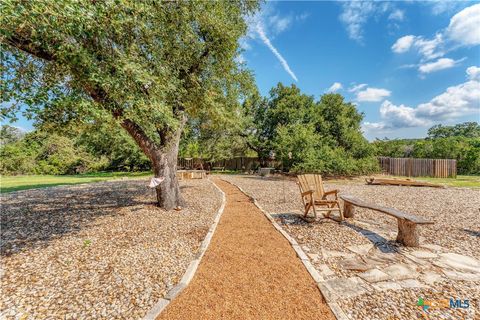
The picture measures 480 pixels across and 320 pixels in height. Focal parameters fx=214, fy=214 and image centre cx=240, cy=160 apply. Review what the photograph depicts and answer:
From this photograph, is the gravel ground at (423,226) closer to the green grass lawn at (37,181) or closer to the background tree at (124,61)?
the background tree at (124,61)

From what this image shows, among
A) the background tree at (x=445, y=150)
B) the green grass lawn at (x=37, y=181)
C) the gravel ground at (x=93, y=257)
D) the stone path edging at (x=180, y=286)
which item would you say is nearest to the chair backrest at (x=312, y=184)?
the gravel ground at (x=93, y=257)

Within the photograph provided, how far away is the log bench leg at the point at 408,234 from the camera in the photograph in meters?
3.56

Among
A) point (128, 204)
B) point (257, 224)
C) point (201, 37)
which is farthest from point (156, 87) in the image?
point (128, 204)

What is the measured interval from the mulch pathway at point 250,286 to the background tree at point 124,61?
287 centimetres

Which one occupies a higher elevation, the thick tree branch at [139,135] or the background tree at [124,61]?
the background tree at [124,61]

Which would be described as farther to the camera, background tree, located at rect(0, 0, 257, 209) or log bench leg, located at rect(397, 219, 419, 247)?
log bench leg, located at rect(397, 219, 419, 247)

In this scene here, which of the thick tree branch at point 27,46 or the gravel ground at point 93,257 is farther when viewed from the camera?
the thick tree branch at point 27,46

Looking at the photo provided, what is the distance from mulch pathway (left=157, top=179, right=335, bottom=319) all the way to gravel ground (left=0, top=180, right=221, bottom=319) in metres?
0.36

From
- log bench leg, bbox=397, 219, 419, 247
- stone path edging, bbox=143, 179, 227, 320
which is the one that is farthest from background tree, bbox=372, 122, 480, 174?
stone path edging, bbox=143, 179, 227, 320

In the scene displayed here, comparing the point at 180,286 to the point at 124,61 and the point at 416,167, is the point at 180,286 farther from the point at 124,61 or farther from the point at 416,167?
the point at 416,167

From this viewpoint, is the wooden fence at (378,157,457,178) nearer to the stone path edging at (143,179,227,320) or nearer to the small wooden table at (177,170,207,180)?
the small wooden table at (177,170,207,180)

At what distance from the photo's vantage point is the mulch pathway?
212cm

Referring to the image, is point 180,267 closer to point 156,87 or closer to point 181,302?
point 181,302

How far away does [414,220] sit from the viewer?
3396 mm
